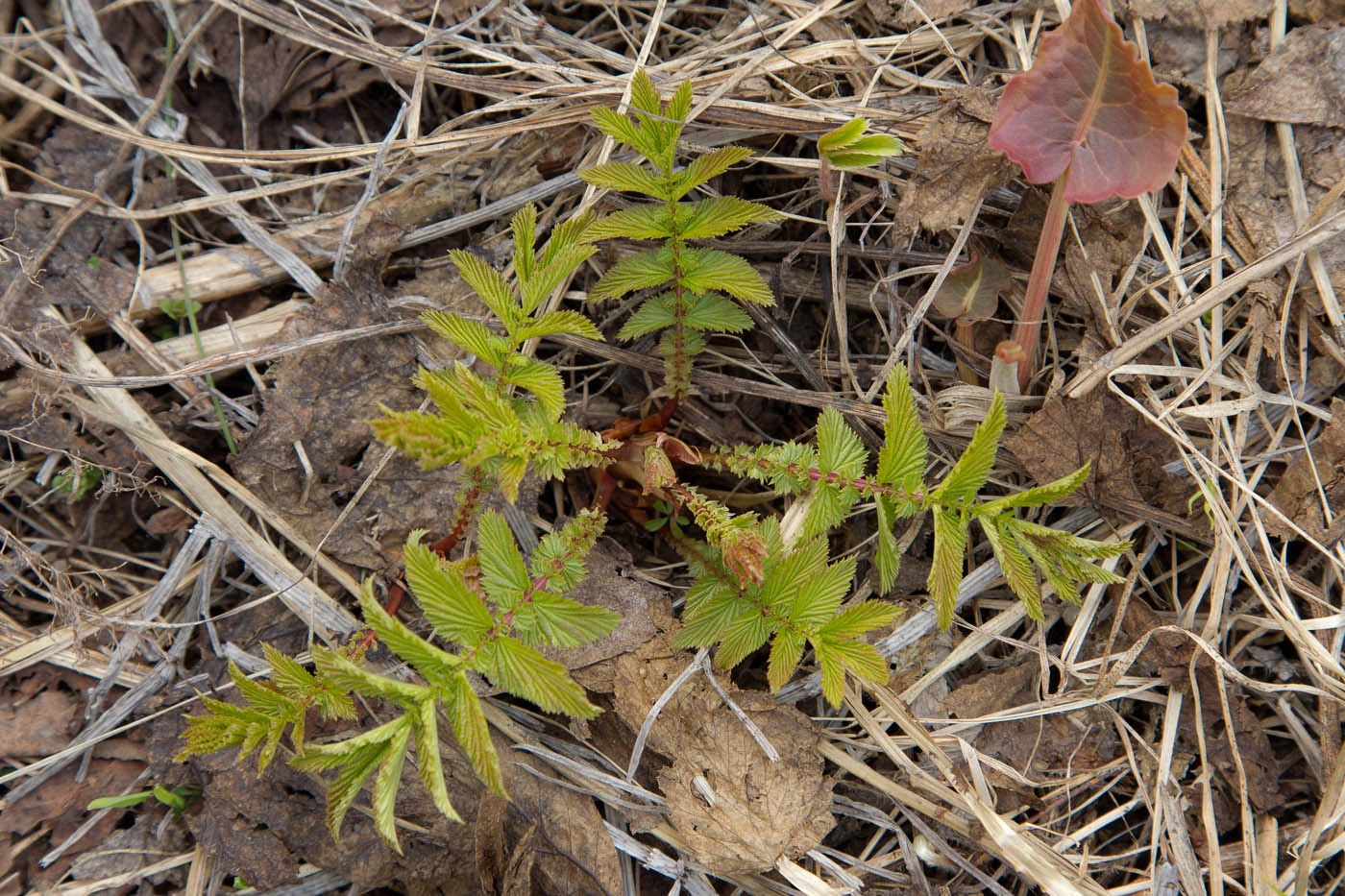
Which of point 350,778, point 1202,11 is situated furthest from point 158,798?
point 1202,11

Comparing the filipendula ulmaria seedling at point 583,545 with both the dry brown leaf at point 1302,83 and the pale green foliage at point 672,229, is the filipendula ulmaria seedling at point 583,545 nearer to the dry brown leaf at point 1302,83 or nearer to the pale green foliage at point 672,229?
the pale green foliage at point 672,229

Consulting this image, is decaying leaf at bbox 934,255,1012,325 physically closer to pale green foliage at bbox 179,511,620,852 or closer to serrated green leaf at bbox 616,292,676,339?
serrated green leaf at bbox 616,292,676,339

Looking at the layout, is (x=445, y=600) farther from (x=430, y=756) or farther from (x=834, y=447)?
(x=834, y=447)

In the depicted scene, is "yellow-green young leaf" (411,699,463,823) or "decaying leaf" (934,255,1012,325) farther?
"decaying leaf" (934,255,1012,325)

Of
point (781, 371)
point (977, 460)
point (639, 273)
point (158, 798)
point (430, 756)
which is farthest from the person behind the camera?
point (781, 371)

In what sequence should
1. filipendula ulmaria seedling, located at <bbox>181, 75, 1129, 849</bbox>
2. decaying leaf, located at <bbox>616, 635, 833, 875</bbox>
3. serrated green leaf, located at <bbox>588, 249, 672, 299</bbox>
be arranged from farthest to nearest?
1. serrated green leaf, located at <bbox>588, 249, 672, 299</bbox>
2. decaying leaf, located at <bbox>616, 635, 833, 875</bbox>
3. filipendula ulmaria seedling, located at <bbox>181, 75, 1129, 849</bbox>

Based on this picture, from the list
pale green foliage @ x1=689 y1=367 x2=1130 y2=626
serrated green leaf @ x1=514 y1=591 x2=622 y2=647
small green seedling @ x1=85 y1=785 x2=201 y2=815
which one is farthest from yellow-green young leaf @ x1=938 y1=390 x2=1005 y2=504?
small green seedling @ x1=85 y1=785 x2=201 y2=815

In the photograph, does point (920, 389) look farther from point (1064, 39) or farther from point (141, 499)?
point (141, 499)
